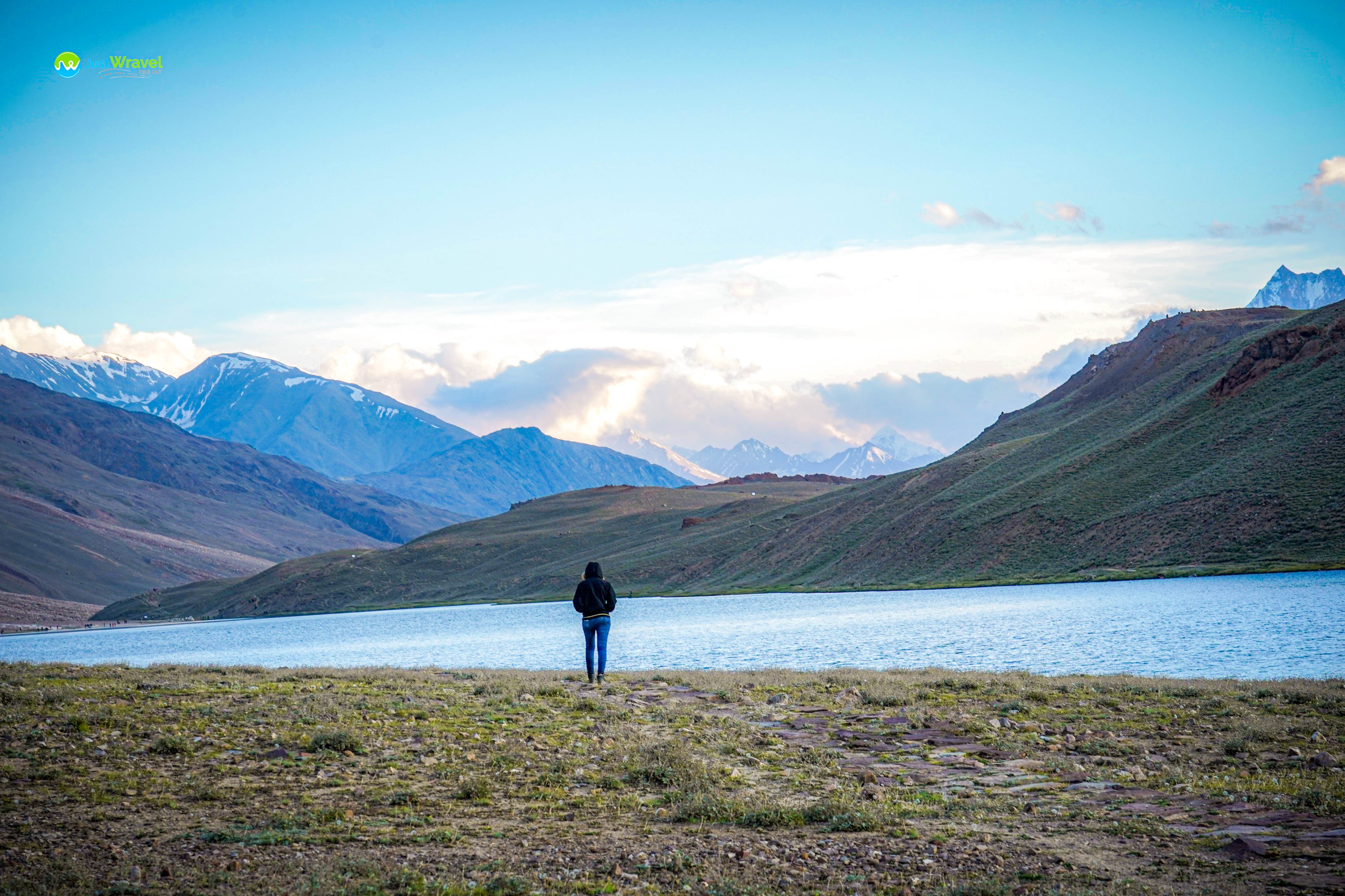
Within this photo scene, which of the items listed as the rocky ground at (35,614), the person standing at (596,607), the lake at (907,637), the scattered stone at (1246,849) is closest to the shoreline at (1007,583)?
the lake at (907,637)

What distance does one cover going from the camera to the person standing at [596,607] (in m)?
24.2

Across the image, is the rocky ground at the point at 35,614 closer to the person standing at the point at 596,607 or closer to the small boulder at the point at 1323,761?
the person standing at the point at 596,607

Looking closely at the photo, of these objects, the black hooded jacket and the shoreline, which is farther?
the shoreline

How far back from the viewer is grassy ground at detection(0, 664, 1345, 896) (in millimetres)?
9672

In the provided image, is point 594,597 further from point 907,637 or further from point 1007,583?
point 1007,583

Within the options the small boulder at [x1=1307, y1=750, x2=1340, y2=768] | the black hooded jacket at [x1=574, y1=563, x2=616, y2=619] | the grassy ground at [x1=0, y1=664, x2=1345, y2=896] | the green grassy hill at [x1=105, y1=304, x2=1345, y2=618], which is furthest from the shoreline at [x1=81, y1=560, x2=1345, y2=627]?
the small boulder at [x1=1307, y1=750, x2=1340, y2=768]

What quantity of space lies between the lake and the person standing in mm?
9696

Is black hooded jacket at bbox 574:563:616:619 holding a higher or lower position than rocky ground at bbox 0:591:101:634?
higher

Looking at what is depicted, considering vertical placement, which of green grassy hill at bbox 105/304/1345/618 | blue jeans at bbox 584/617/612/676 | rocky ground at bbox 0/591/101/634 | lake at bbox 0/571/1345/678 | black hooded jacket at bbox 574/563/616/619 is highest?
green grassy hill at bbox 105/304/1345/618

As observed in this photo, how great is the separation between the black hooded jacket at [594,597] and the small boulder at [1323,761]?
14.7 m

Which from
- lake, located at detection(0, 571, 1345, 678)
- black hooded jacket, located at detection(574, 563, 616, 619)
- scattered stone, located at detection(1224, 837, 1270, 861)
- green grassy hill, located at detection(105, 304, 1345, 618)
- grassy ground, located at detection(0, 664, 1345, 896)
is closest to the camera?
grassy ground, located at detection(0, 664, 1345, 896)

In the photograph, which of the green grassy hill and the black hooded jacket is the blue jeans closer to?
the black hooded jacket

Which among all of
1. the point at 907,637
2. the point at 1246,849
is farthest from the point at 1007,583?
the point at 1246,849

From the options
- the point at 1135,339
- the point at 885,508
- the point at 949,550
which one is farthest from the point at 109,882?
the point at 1135,339
